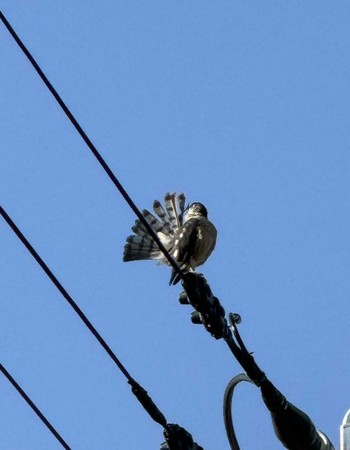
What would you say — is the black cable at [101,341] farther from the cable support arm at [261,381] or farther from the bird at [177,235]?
the bird at [177,235]

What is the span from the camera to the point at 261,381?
302 inches

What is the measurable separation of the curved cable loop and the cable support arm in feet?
0.72

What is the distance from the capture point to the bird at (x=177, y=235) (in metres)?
11.5

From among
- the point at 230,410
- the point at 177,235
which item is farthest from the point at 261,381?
the point at 177,235

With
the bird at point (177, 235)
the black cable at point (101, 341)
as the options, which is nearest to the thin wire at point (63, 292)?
the black cable at point (101, 341)

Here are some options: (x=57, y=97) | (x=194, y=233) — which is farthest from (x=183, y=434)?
(x=194, y=233)

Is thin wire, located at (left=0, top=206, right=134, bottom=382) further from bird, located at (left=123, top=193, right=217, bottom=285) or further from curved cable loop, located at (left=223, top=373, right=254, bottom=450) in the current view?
bird, located at (left=123, top=193, right=217, bottom=285)

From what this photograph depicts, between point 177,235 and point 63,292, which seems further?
point 177,235

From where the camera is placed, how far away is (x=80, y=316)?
24.4 feet

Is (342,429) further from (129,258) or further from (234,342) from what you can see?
(129,258)

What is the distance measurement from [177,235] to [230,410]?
3898 millimetres

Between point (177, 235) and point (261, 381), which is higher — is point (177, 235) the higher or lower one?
the higher one

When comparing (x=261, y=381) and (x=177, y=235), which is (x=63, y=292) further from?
(x=177, y=235)

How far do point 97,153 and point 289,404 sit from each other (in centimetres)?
145
